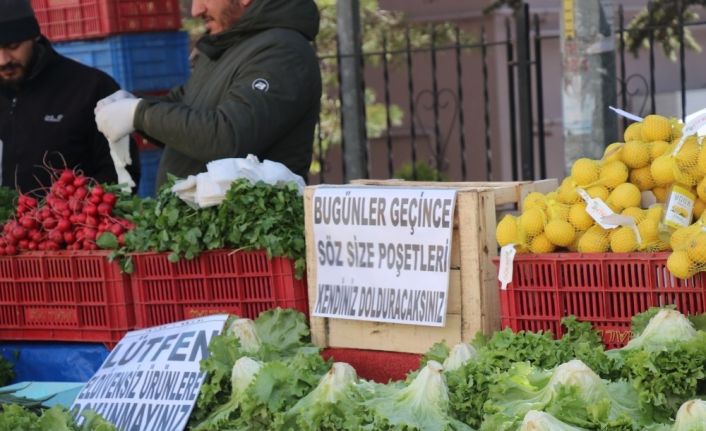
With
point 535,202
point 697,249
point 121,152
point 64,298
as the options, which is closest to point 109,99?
point 121,152

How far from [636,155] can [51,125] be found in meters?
3.23

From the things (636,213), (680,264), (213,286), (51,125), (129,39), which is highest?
(129,39)

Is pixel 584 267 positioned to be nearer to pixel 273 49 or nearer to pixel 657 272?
pixel 657 272

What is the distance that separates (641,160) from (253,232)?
1310mm

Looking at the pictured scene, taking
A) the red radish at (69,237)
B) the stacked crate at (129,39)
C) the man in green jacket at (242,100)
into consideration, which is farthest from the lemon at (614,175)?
the stacked crate at (129,39)

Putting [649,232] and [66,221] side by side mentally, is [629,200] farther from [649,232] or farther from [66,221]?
[66,221]

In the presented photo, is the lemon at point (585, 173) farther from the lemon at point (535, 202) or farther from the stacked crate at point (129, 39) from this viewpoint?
the stacked crate at point (129, 39)

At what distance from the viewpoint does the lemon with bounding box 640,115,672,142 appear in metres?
3.67

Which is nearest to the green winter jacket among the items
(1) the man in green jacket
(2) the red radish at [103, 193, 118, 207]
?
(1) the man in green jacket

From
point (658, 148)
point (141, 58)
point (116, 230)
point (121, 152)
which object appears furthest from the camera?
point (141, 58)

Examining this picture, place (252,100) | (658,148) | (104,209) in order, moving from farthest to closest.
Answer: (104,209)
(252,100)
(658,148)

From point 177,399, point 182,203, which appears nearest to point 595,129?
point 182,203

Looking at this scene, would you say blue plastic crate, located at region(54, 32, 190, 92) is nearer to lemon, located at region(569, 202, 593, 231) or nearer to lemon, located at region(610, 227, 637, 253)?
lemon, located at region(569, 202, 593, 231)

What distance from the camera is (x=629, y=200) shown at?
11.6 ft
